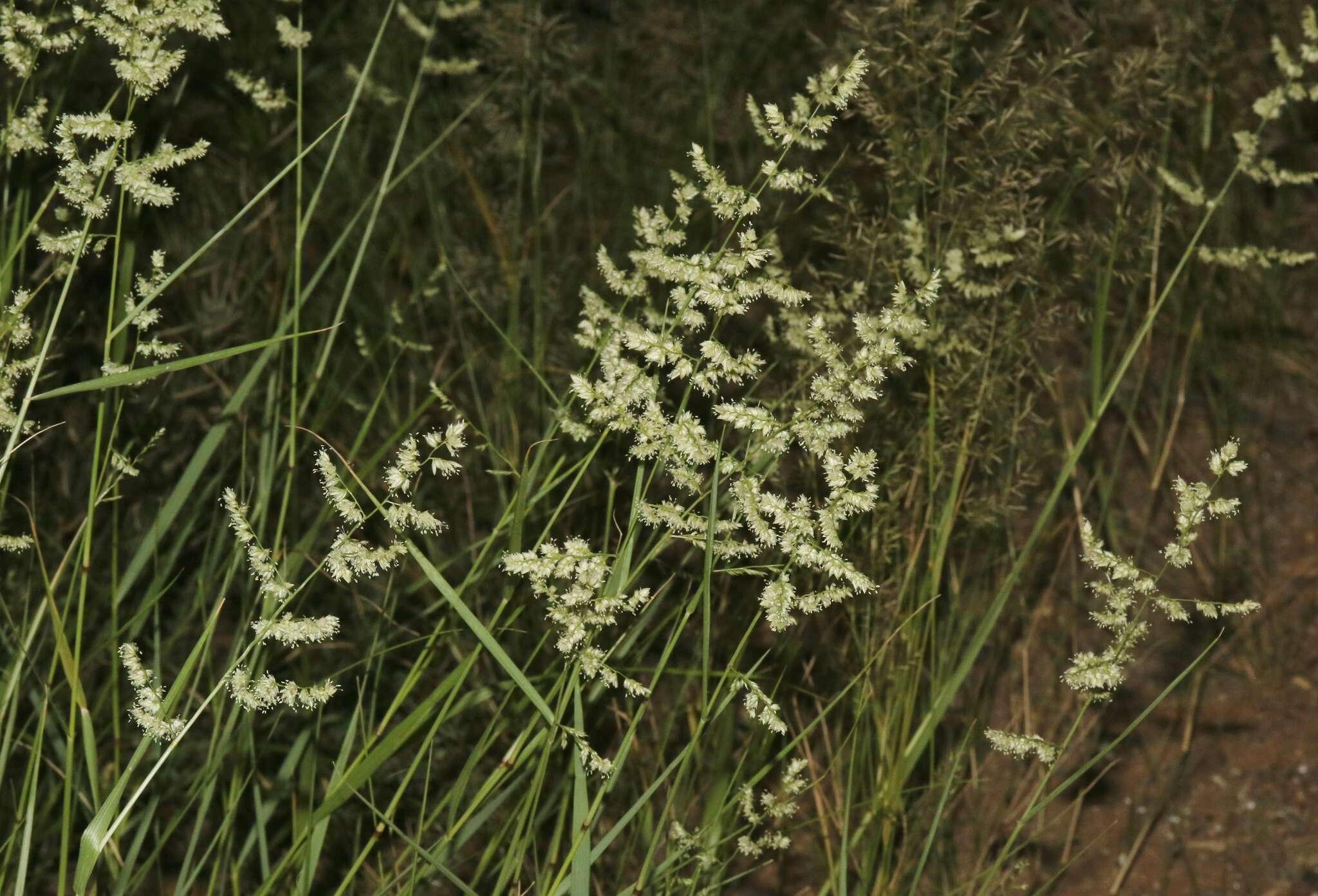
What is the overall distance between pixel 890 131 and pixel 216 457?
1.25m

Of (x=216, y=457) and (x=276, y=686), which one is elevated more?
(x=276, y=686)

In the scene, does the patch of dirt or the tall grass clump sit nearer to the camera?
the tall grass clump

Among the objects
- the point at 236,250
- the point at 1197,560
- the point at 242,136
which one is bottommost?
the point at 1197,560

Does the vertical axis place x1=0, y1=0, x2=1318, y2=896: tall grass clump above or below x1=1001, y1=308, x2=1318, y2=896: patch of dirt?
above

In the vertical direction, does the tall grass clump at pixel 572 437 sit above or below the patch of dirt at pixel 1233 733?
above

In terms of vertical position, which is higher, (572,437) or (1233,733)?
(572,437)

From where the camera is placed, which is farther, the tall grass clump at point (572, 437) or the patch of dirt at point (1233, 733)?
the patch of dirt at point (1233, 733)

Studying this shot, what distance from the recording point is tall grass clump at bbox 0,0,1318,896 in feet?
4.73

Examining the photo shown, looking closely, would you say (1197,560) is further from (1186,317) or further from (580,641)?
(580,641)

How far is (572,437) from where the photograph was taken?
1.71 metres

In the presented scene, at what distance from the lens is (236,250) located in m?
2.65

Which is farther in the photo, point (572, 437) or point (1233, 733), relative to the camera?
point (1233, 733)

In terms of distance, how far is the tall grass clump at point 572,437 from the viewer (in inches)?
56.7

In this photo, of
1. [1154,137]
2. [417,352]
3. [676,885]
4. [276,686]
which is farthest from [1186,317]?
[276,686]
